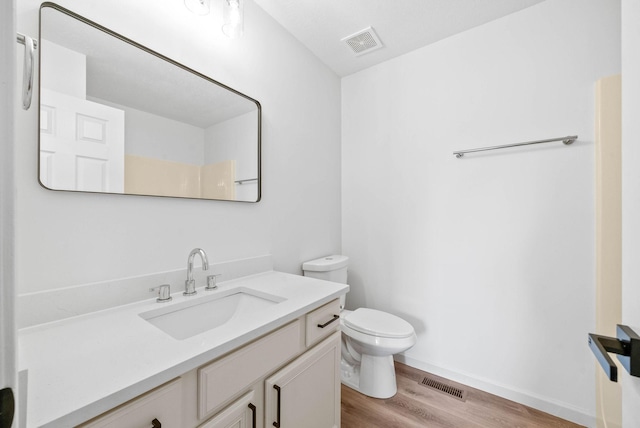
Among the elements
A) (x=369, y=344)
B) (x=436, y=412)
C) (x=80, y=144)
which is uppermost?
(x=80, y=144)

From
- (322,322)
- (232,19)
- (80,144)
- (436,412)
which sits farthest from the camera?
(436,412)

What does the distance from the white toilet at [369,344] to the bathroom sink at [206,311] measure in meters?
0.66

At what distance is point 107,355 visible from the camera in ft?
2.15

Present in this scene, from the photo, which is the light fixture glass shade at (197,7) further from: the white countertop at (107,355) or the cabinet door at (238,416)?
the cabinet door at (238,416)

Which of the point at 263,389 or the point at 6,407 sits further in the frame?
the point at 263,389

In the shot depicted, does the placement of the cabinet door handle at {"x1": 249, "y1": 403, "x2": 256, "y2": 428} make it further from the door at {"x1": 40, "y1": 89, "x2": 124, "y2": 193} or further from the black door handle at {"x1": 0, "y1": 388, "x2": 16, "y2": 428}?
the door at {"x1": 40, "y1": 89, "x2": 124, "y2": 193}

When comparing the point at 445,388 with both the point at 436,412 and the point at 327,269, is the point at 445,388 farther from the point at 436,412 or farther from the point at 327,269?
the point at 327,269

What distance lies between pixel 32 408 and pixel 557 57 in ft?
8.29

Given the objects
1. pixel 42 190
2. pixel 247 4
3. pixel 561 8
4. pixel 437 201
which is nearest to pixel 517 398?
pixel 437 201

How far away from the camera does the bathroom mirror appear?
2.85ft

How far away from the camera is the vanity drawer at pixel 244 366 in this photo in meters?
0.71

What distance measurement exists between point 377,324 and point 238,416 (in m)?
1.09

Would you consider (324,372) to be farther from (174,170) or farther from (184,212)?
(174,170)

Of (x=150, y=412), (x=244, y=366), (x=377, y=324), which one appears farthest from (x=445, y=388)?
(x=150, y=412)
